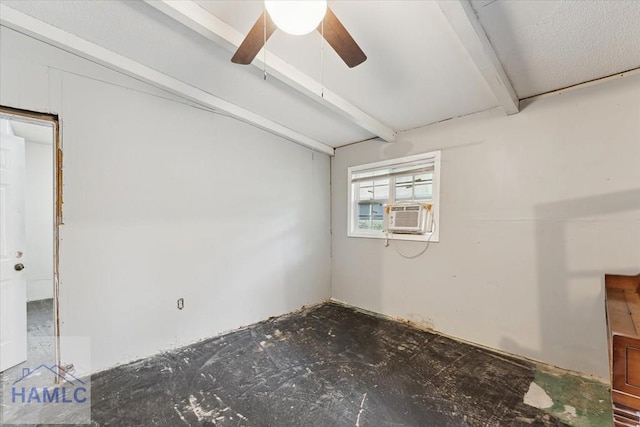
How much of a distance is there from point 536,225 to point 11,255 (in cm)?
458

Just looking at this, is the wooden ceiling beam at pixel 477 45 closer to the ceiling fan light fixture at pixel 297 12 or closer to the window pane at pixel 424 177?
the ceiling fan light fixture at pixel 297 12

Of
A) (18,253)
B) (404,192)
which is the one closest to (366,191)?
(404,192)

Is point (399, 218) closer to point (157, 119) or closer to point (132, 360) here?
point (157, 119)

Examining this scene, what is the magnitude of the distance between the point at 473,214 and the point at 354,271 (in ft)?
5.80

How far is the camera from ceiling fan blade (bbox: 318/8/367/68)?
51.4 inches

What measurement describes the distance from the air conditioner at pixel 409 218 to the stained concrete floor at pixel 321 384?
1.18m

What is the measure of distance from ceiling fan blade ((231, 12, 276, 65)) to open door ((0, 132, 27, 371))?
225 cm

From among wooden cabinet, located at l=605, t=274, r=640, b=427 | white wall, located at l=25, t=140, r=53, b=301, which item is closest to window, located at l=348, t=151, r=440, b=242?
wooden cabinet, located at l=605, t=274, r=640, b=427

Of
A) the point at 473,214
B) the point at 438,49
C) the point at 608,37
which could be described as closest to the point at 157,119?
the point at 438,49

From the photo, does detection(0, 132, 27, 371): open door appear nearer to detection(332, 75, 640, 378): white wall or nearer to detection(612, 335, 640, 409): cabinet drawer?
detection(332, 75, 640, 378): white wall

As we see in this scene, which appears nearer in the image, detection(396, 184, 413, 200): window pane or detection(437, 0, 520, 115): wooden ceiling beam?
detection(437, 0, 520, 115): wooden ceiling beam

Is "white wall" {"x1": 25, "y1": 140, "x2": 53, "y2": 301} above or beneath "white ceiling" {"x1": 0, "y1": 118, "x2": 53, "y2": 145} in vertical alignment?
beneath

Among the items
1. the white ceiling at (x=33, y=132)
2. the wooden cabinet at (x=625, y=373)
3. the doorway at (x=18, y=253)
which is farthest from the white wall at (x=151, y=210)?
the wooden cabinet at (x=625, y=373)

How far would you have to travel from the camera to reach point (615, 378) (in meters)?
1.18
